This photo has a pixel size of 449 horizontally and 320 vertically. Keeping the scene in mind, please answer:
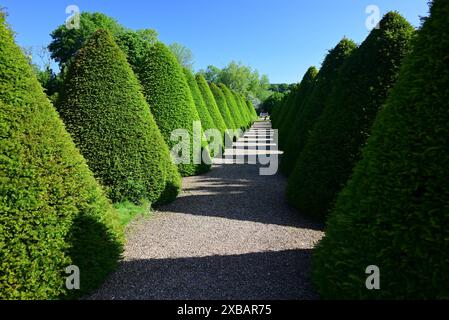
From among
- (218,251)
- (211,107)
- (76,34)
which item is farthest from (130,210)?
(76,34)

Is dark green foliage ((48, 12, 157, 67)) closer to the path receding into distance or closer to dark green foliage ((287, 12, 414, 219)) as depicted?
the path receding into distance

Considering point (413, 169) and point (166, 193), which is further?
point (166, 193)

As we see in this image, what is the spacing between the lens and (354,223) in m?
3.76

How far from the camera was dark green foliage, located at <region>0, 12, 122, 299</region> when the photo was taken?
12.5ft

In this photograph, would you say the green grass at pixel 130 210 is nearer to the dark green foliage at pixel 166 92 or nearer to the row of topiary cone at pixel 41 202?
the row of topiary cone at pixel 41 202

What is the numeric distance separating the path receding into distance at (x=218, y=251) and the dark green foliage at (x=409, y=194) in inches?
53.0

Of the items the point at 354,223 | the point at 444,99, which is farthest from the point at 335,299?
the point at 444,99

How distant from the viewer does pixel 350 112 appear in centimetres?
688

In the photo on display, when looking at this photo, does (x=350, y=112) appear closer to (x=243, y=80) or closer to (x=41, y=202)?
(x=41, y=202)

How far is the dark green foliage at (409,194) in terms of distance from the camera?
311cm
